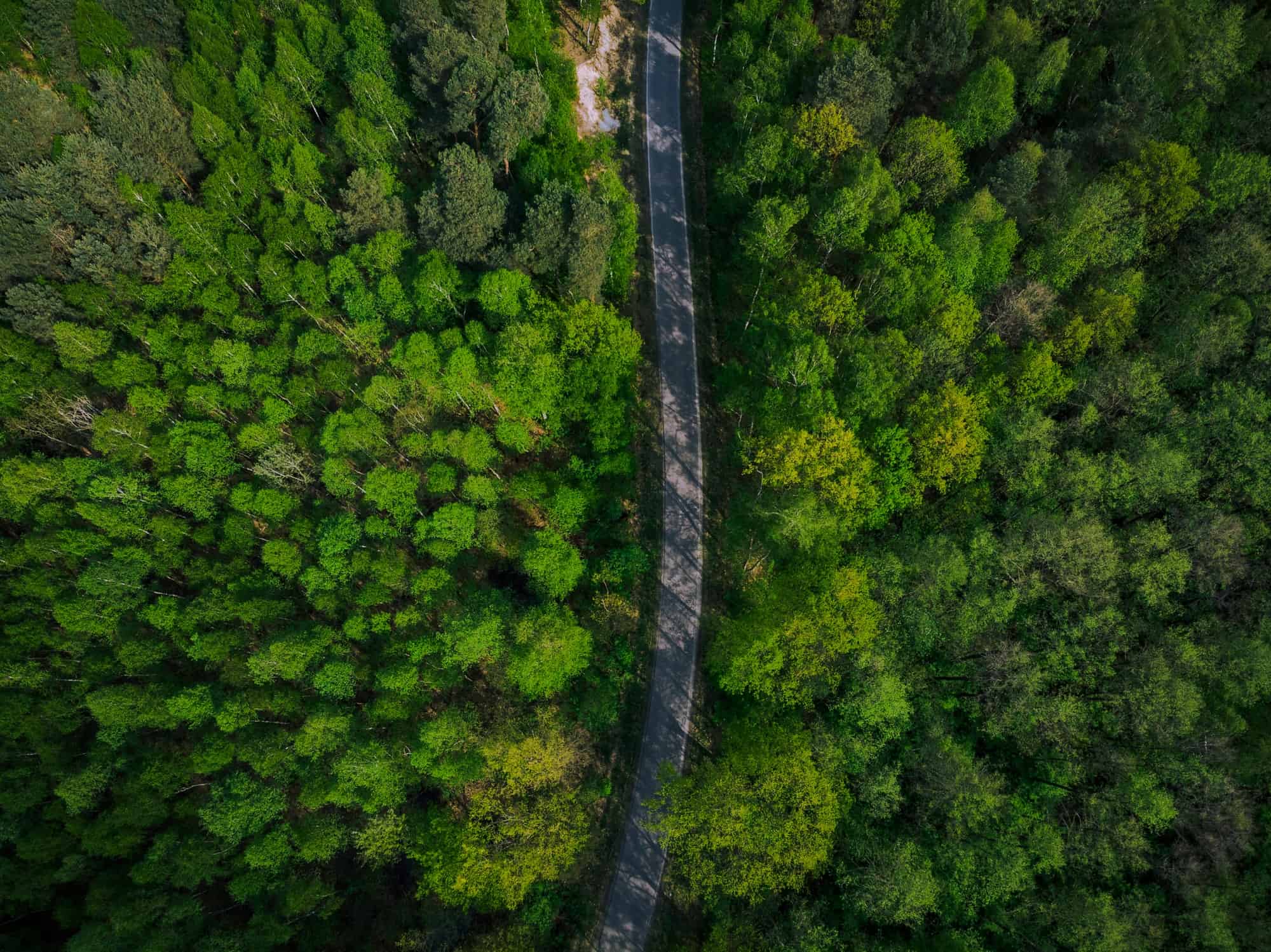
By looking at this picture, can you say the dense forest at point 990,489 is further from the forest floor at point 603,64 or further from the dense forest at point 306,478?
the dense forest at point 306,478

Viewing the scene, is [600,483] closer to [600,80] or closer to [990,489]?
[990,489]

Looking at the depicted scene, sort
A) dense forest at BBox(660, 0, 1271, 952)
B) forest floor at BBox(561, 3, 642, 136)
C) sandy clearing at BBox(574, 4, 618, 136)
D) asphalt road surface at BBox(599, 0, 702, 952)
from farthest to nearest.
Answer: forest floor at BBox(561, 3, 642, 136) → sandy clearing at BBox(574, 4, 618, 136) → asphalt road surface at BBox(599, 0, 702, 952) → dense forest at BBox(660, 0, 1271, 952)

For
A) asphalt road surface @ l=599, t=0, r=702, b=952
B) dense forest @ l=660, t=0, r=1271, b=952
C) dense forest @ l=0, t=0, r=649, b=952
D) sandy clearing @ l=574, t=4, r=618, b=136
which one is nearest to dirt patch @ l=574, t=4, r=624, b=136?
sandy clearing @ l=574, t=4, r=618, b=136

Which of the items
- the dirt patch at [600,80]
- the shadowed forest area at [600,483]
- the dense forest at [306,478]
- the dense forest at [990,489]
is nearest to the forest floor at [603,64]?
the dirt patch at [600,80]

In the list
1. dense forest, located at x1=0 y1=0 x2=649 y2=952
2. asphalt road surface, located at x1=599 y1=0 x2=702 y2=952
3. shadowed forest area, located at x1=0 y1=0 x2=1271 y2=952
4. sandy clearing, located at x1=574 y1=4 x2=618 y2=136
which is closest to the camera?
shadowed forest area, located at x1=0 y1=0 x2=1271 y2=952

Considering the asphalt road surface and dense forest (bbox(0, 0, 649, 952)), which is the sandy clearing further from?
the asphalt road surface

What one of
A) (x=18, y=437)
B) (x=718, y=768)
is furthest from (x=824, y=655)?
(x=18, y=437)

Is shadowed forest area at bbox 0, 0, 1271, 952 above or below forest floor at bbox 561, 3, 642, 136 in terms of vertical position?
below

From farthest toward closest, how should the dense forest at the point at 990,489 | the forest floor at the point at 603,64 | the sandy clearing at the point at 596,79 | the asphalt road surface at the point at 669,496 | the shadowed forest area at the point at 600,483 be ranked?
the forest floor at the point at 603,64, the sandy clearing at the point at 596,79, the asphalt road surface at the point at 669,496, the shadowed forest area at the point at 600,483, the dense forest at the point at 990,489
